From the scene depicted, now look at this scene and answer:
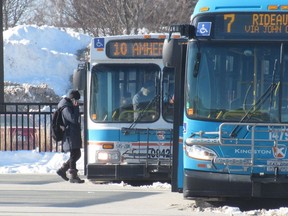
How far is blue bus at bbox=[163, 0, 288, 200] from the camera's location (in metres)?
11.8

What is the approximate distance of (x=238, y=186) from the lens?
11.8 metres

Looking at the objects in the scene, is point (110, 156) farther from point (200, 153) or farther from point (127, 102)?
point (200, 153)

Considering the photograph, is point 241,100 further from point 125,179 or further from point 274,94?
point 125,179

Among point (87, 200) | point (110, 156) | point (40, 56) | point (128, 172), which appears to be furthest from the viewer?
point (40, 56)

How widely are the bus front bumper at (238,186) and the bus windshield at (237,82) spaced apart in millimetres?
773

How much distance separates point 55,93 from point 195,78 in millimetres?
36118

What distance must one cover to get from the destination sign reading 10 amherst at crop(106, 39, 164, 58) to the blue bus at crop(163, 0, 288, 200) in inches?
159

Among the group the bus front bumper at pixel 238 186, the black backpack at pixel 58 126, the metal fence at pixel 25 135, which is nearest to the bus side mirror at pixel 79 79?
the black backpack at pixel 58 126

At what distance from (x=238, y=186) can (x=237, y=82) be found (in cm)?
142

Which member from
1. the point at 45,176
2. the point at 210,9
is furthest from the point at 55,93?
the point at 210,9

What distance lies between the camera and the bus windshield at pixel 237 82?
11867 mm

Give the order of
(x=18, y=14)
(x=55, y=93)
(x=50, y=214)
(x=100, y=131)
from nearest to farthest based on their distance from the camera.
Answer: (x=50, y=214) < (x=100, y=131) < (x=55, y=93) < (x=18, y=14)

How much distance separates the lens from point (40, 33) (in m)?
56.2

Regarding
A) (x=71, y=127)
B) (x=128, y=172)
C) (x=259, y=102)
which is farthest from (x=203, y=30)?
(x=71, y=127)
